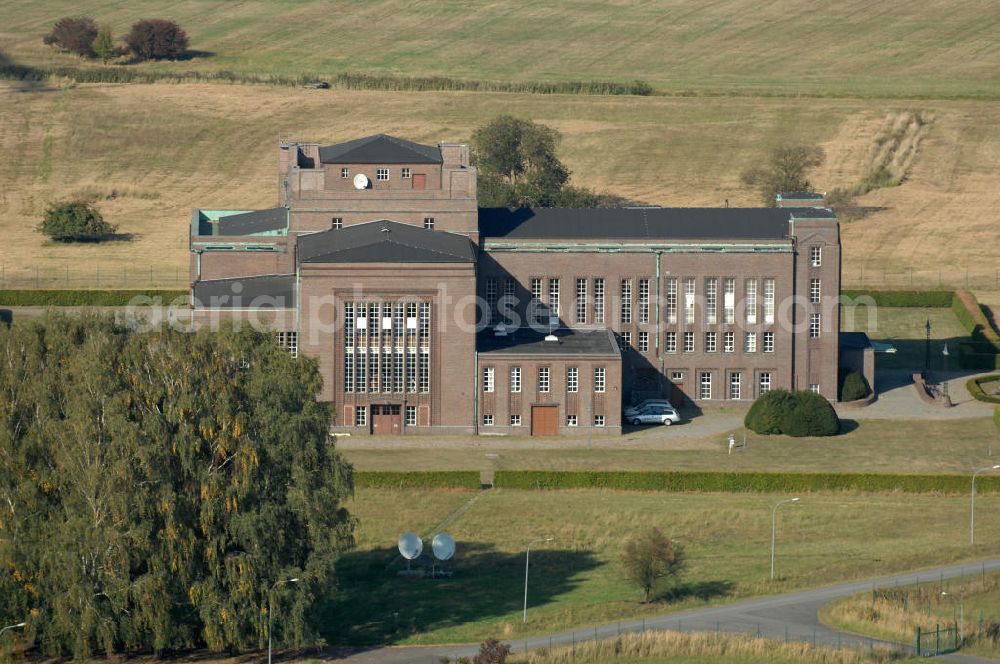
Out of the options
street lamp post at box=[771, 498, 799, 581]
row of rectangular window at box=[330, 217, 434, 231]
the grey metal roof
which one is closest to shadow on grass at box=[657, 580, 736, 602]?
street lamp post at box=[771, 498, 799, 581]

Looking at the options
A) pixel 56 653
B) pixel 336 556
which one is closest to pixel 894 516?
pixel 336 556

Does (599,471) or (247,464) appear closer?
(247,464)

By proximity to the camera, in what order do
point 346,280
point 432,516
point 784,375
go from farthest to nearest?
point 784,375
point 346,280
point 432,516

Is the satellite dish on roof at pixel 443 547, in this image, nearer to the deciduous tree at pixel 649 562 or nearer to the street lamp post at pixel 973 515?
the deciduous tree at pixel 649 562

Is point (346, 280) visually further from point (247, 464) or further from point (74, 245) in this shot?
point (74, 245)

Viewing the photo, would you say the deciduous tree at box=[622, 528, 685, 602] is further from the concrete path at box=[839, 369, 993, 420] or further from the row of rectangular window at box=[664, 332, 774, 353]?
the row of rectangular window at box=[664, 332, 774, 353]

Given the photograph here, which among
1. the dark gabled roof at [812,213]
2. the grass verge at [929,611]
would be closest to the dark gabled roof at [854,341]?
the dark gabled roof at [812,213]

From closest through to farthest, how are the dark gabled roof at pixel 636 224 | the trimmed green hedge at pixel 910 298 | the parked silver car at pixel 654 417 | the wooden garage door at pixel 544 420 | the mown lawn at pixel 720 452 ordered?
the mown lawn at pixel 720 452 < the wooden garage door at pixel 544 420 < the parked silver car at pixel 654 417 < the dark gabled roof at pixel 636 224 < the trimmed green hedge at pixel 910 298

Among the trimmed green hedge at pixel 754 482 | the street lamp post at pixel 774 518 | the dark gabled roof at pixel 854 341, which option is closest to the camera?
the street lamp post at pixel 774 518
